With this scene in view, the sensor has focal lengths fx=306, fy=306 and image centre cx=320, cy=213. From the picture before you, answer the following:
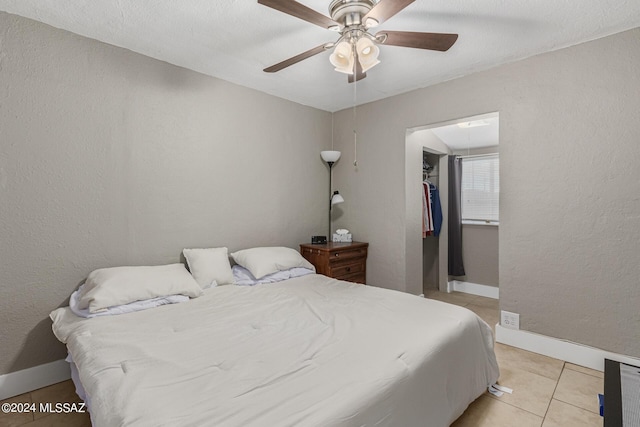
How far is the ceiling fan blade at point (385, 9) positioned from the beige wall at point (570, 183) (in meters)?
1.75

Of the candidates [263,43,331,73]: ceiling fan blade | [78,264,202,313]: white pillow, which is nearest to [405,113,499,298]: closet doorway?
[263,43,331,73]: ceiling fan blade

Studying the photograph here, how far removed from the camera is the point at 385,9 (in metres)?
1.53

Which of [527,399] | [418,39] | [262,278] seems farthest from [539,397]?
[418,39]

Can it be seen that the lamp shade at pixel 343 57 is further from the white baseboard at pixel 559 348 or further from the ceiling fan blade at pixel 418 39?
the white baseboard at pixel 559 348

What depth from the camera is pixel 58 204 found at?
2.20 metres

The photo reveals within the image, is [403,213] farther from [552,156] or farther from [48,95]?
[48,95]

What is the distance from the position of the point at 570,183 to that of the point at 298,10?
2.42m

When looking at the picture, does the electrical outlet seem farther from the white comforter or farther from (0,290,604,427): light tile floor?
the white comforter

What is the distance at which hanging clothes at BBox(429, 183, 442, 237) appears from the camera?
442 cm

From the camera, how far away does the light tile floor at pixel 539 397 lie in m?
1.76

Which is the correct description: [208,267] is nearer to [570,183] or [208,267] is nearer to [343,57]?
[343,57]

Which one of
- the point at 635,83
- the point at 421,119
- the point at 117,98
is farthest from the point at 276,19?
the point at 635,83

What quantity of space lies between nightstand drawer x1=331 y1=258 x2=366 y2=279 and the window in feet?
6.11

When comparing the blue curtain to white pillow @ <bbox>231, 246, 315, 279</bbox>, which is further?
the blue curtain
